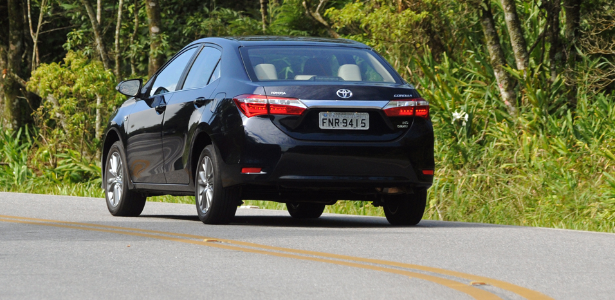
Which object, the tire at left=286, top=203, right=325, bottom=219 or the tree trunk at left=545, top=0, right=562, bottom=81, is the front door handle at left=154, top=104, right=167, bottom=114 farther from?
the tree trunk at left=545, top=0, right=562, bottom=81

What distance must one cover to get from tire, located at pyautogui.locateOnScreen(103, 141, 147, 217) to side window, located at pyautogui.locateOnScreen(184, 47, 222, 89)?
56.5 inches

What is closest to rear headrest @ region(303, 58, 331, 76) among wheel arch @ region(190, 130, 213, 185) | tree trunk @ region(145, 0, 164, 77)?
wheel arch @ region(190, 130, 213, 185)

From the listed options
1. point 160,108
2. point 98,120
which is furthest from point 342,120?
point 98,120

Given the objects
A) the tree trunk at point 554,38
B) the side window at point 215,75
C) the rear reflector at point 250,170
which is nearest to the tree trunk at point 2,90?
the tree trunk at point 554,38

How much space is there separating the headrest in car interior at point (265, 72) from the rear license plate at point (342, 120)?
708mm

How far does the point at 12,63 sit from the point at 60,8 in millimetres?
5031

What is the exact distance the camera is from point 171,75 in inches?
431

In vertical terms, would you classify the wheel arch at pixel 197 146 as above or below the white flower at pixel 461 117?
above

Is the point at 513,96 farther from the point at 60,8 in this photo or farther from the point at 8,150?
the point at 60,8

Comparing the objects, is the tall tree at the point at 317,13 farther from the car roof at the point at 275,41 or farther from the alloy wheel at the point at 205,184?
the alloy wheel at the point at 205,184

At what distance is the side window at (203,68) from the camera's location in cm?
1002

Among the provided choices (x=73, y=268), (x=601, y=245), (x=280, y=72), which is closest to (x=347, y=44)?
(x=280, y=72)

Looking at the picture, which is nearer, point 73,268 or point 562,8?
point 73,268

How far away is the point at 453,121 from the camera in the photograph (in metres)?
15.2
